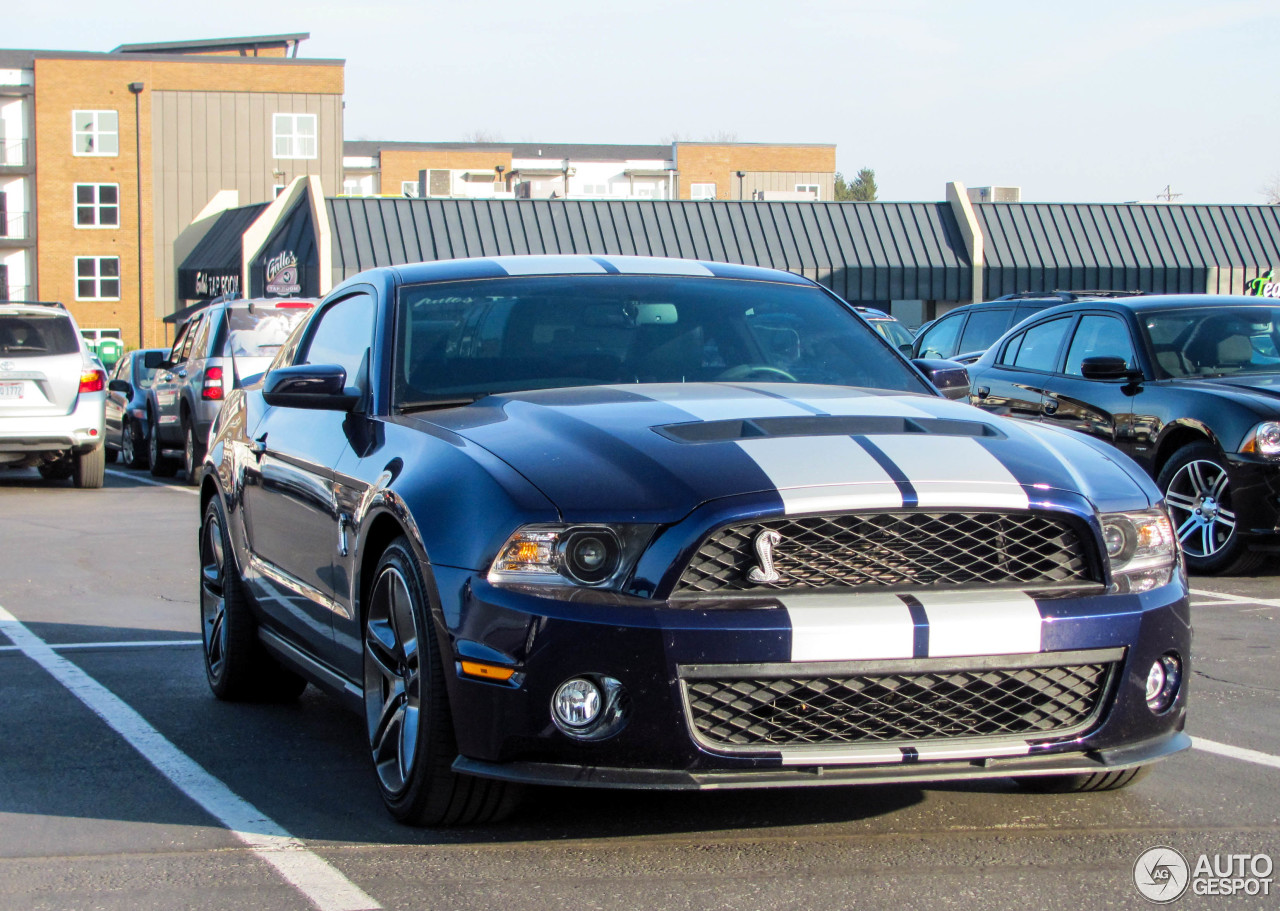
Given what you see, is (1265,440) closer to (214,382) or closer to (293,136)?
(214,382)

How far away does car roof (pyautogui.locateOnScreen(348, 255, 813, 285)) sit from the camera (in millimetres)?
5406

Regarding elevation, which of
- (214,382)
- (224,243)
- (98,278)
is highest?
(224,243)

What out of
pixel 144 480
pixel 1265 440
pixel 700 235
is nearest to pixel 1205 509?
pixel 1265 440

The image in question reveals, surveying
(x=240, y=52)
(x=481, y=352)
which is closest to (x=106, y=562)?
(x=481, y=352)

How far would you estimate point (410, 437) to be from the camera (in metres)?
4.54

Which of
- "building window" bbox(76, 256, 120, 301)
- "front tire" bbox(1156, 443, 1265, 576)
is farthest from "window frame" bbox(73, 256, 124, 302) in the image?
"front tire" bbox(1156, 443, 1265, 576)

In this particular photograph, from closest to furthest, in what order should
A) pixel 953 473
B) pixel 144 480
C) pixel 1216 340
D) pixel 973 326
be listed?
1. pixel 953 473
2. pixel 1216 340
3. pixel 973 326
4. pixel 144 480

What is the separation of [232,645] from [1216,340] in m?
6.81

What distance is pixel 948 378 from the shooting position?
554cm

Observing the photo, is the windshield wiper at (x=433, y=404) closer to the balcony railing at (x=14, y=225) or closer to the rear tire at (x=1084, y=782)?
the rear tire at (x=1084, y=782)

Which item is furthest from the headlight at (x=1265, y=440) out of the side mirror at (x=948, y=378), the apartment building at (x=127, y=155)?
the apartment building at (x=127, y=155)

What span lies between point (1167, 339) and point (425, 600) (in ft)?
24.5

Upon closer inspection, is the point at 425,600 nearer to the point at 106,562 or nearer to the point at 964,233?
the point at 106,562

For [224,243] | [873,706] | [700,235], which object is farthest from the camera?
[224,243]
